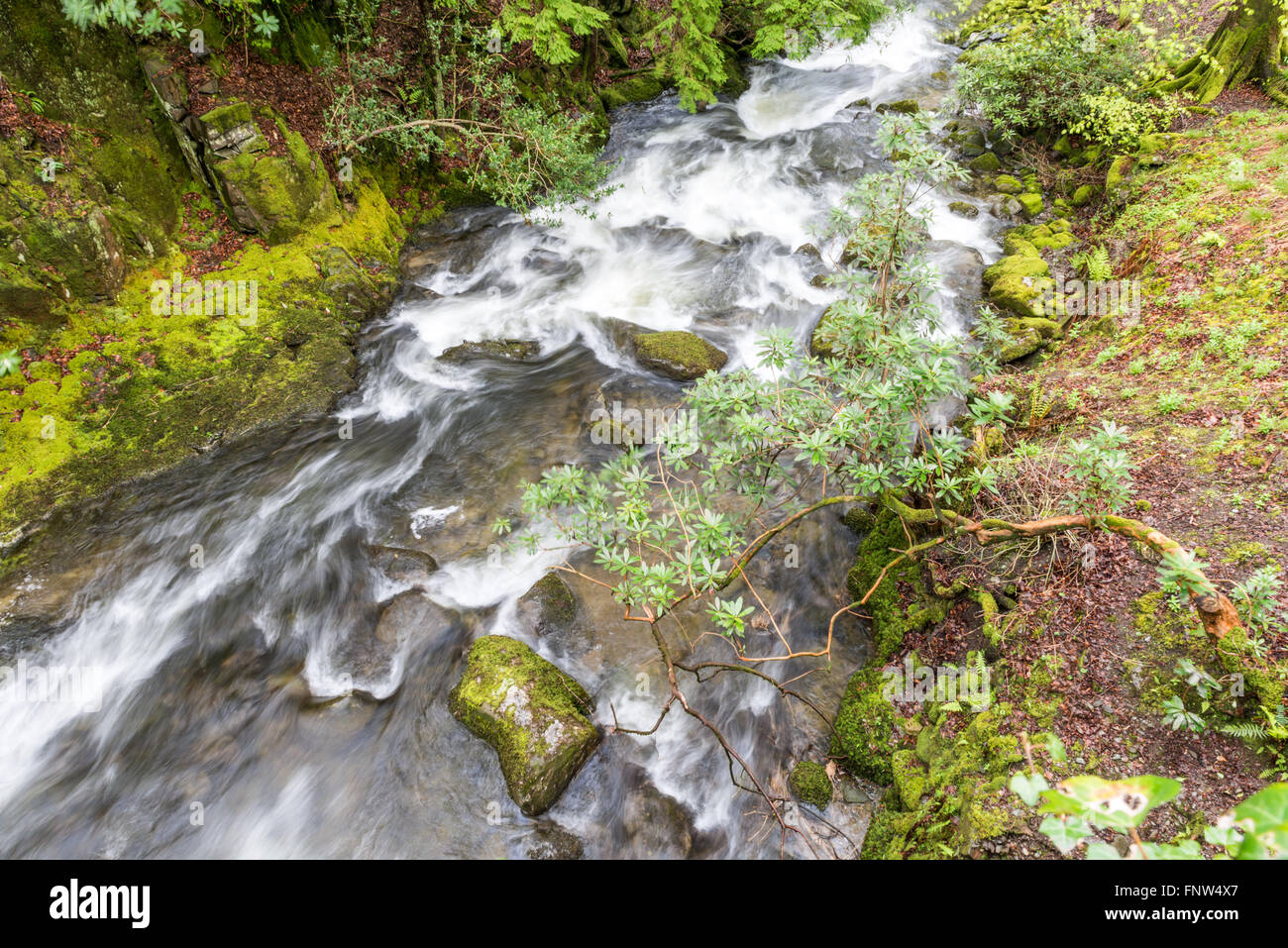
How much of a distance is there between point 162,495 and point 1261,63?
20591 millimetres

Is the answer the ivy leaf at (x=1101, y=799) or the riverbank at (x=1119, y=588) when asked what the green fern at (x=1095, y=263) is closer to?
the riverbank at (x=1119, y=588)

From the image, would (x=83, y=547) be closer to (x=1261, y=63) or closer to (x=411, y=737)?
(x=411, y=737)

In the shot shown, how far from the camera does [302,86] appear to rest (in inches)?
430

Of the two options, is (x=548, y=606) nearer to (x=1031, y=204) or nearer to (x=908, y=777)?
(x=908, y=777)

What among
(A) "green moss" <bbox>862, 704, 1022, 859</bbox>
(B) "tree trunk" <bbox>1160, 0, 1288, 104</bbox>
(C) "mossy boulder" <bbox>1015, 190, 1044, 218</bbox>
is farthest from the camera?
(C) "mossy boulder" <bbox>1015, 190, 1044, 218</bbox>

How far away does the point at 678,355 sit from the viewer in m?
9.89

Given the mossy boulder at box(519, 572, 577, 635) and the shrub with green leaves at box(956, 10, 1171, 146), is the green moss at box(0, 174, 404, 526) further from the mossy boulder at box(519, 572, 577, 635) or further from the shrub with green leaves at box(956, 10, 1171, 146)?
the shrub with green leaves at box(956, 10, 1171, 146)

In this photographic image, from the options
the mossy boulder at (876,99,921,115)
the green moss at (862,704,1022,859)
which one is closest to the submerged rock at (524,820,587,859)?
the green moss at (862,704,1022,859)

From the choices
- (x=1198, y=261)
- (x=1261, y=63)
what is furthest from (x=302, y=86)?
(x=1261, y=63)
